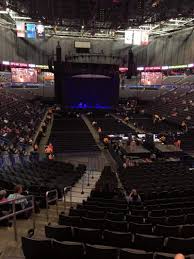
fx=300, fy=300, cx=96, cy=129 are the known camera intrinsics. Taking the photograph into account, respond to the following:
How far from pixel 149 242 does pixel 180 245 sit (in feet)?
1.80

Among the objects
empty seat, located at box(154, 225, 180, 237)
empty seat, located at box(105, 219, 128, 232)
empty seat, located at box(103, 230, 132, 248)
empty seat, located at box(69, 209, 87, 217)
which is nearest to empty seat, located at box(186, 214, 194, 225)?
empty seat, located at box(154, 225, 180, 237)

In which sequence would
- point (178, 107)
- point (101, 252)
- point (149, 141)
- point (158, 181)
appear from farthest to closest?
point (178, 107)
point (149, 141)
point (158, 181)
point (101, 252)

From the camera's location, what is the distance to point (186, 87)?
48969 millimetres

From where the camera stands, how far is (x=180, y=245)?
5379mm

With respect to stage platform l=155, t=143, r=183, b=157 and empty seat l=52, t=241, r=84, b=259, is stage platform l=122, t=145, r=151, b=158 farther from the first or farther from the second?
empty seat l=52, t=241, r=84, b=259

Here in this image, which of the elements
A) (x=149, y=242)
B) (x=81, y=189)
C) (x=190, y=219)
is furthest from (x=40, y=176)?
(x=149, y=242)

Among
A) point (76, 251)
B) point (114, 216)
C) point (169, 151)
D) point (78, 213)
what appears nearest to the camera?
point (76, 251)

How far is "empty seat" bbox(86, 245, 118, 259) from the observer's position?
4.77m

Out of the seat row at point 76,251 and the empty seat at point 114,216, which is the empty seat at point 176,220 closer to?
the empty seat at point 114,216

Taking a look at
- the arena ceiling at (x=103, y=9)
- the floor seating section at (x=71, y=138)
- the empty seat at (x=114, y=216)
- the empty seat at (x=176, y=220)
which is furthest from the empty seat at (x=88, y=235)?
the arena ceiling at (x=103, y=9)

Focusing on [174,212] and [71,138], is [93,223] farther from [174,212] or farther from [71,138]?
[71,138]

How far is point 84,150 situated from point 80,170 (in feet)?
33.7

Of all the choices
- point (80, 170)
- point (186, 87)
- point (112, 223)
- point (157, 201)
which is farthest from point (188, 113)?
point (112, 223)

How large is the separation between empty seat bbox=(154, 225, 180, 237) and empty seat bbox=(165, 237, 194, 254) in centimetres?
80
